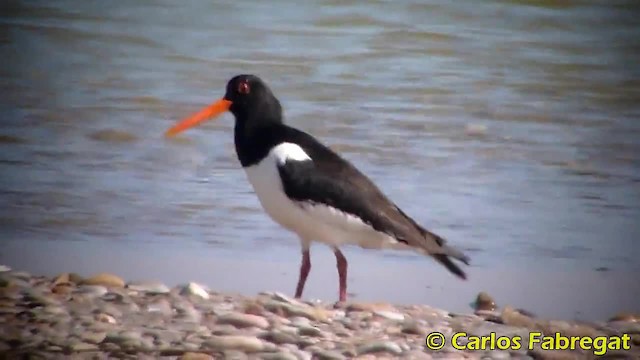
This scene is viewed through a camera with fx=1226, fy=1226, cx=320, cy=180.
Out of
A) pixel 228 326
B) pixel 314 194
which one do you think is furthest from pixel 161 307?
pixel 314 194

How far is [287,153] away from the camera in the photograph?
4.02 metres

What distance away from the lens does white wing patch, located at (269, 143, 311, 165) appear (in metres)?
4.01

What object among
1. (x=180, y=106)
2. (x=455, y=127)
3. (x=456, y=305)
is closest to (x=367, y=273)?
(x=456, y=305)

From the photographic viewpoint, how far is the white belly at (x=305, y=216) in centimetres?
400

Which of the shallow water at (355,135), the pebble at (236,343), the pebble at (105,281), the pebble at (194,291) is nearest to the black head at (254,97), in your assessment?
the shallow water at (355,135)

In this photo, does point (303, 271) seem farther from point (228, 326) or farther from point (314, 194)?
point (228, 326)

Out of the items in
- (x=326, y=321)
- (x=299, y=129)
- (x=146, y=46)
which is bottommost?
(x=326, y=321)

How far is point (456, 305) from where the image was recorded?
4.13 m

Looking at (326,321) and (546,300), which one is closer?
(326,321)

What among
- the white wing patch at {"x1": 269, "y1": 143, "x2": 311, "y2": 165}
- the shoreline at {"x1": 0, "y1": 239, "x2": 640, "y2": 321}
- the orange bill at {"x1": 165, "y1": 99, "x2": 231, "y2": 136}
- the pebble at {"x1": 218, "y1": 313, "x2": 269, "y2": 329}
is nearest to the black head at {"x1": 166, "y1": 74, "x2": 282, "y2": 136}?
the orange bill at {"x1": 165, "y1": 99, "x2": 231, "y2": 136}

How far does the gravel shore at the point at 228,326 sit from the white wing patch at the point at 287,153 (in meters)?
0.45

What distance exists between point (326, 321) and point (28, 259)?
112cm

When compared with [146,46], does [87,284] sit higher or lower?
lower

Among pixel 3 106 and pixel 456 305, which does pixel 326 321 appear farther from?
pixel 3 106
